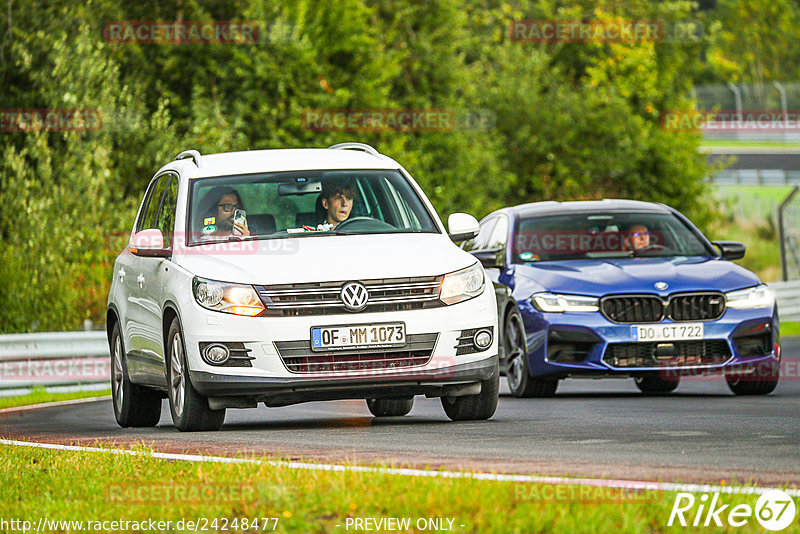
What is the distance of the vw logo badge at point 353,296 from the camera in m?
9.48

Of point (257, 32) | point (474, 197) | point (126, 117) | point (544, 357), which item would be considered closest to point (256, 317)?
point (544, 357)

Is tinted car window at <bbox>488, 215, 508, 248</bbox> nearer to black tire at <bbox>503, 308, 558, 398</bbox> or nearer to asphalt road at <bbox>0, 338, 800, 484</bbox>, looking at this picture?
black tire at <bbox>503, 308, 558, 398</bbox>

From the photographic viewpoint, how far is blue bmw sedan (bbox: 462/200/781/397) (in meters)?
12.5

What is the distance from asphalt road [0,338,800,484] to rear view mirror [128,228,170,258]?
1.22 metres

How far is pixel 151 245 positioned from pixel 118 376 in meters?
1.97

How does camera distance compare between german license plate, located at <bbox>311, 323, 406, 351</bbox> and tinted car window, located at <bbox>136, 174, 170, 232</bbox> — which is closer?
german license plate, located at <bbox>311, 323, 406, 351</bbox>

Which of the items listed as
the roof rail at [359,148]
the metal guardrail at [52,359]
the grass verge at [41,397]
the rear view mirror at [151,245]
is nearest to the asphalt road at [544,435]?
the rear view mirror at [151,245]

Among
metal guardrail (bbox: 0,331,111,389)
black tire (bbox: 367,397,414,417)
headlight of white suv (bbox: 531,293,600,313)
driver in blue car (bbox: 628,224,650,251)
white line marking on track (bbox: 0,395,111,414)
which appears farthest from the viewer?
metal guardrail (bbox: 0,331,111,389)

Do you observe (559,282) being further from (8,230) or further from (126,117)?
(126,117)

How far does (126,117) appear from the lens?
96.0 ft

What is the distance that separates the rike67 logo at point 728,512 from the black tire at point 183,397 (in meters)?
4.64

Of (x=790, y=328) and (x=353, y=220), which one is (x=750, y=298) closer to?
(x=353, y=220)

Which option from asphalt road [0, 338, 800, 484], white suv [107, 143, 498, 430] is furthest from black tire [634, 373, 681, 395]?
white suv [107, 143, 498, 430]

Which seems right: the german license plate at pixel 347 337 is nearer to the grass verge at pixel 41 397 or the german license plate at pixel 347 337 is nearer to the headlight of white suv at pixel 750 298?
the headlight of white suv at pixel 750 298
